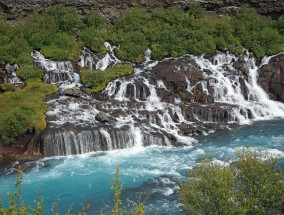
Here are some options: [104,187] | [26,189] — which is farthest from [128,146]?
[26,189]

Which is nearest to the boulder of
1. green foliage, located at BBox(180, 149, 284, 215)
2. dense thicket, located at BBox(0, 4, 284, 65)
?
dense thicket, located at BBox(0, 4, 284, 65)

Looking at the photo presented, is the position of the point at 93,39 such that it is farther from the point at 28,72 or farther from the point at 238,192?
the point at 238,192

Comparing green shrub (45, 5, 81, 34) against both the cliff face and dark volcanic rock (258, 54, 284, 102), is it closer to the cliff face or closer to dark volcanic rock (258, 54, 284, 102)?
the cliff face

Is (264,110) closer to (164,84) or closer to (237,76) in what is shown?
(237,76)

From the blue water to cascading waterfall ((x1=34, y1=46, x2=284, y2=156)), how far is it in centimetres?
136

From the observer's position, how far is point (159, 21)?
49469 mm

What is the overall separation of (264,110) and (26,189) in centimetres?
2364

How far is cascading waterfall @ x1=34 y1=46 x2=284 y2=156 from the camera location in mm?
29781

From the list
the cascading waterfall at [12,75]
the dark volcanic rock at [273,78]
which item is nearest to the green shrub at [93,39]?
the cascading waterfall at [12,75]

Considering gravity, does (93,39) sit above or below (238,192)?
above

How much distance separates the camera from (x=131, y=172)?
2516 centimetres

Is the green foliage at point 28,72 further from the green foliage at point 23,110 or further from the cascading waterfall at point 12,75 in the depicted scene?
the green foliage at point 23,110

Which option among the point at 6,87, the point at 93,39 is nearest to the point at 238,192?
the point at 6,87

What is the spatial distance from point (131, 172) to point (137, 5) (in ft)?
109
